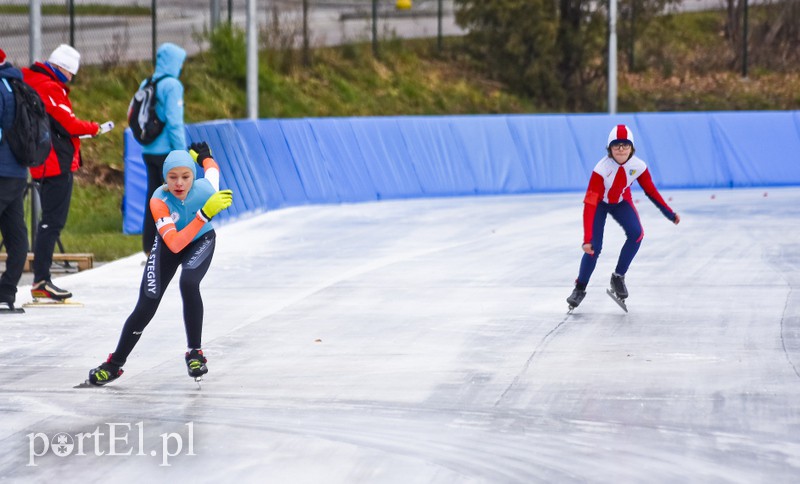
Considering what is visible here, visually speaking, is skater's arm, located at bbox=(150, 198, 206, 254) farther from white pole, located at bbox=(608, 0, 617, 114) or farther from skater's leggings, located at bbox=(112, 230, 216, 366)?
white pole, located at bbox=(608, 0, 617, 114)

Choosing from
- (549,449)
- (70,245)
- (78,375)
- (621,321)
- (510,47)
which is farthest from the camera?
(510,47)

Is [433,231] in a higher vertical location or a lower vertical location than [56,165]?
lower

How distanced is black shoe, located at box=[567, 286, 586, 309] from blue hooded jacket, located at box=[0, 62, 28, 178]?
4.06 metres

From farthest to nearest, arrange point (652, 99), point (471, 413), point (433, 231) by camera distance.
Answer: point (652, 99) → point (433, 231) → point (471, 413)

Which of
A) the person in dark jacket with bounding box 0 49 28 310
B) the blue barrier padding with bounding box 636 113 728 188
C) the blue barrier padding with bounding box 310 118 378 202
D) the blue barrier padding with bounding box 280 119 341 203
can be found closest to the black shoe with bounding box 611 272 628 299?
the person in dark jacket with bounding box 0 49 28 310

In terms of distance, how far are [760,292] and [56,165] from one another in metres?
5.59

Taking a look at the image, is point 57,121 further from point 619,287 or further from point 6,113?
point 619,287

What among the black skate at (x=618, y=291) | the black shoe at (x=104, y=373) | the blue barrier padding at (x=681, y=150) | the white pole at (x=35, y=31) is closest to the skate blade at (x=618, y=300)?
the black skate at (x=618, y=291)

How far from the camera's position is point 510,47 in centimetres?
3597

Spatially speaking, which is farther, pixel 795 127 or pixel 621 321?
pixel 795 127

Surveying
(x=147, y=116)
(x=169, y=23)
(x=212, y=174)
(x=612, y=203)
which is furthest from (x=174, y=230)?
(x=169, y=23)

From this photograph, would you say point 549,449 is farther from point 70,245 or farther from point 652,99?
point 652,99

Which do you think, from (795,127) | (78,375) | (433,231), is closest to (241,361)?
(78,375)

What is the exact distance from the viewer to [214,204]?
775cm
